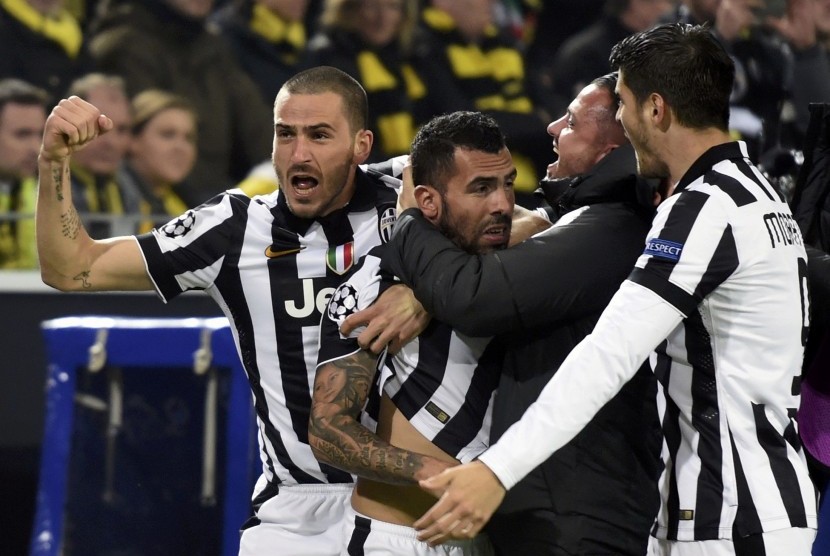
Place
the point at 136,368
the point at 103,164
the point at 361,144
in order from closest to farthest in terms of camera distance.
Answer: the point at 361,144
the point at 136,368
the point at 103,164

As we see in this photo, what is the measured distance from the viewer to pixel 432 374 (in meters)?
2.25

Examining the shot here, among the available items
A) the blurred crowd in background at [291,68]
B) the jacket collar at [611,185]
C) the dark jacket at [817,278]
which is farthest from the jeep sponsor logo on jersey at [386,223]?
the blurred crowd in background at [291,68]

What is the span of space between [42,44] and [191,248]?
10.2ft

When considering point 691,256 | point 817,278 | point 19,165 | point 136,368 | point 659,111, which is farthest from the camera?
point 19,165

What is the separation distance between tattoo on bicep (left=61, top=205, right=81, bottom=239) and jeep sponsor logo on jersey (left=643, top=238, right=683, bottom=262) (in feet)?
4.34

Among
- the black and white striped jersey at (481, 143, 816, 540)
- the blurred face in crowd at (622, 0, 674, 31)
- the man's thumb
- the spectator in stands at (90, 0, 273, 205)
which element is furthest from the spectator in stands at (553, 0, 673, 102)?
the black and white striped jersey at (481, 143, 816, 540)

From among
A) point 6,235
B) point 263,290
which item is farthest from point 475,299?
point 6,235

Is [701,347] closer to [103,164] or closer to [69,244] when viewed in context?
[69,244]

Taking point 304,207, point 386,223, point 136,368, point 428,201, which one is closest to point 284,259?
point 304,207

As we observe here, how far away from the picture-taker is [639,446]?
222cm

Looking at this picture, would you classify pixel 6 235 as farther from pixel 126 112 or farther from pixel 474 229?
pixel 474 229

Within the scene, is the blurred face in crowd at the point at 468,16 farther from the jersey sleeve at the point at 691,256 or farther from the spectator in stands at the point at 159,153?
the jersey sleeve at the point at 691,256

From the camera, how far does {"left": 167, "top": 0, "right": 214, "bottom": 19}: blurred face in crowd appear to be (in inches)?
213

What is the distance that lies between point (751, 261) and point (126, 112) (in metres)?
3.92
